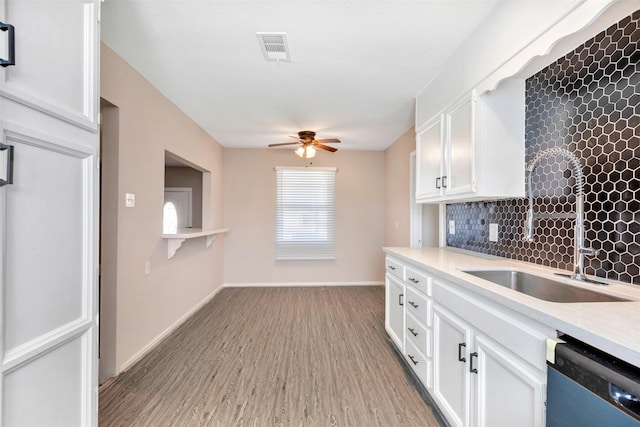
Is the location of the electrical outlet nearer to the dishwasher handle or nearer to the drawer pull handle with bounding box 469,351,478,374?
the drawer pull handle with bounding box 469,351,478,374

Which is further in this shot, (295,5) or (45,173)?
(295,5)

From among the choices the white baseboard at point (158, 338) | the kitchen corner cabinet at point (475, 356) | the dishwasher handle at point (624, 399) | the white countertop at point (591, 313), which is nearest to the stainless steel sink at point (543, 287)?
the white countertop at point (591, 313)

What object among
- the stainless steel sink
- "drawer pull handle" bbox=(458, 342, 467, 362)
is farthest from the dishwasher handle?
"drawer pull handle" bbox=(458, 342, 467, 362)

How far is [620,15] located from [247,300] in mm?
4428

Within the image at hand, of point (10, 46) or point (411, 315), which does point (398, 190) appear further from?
point (10, 46)

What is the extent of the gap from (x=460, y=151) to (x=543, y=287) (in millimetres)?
1032

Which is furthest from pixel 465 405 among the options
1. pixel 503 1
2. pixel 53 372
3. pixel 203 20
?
pixel 203 20

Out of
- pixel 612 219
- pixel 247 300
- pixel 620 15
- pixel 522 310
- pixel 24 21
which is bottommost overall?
pixel 247 300

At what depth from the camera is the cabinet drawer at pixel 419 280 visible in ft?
6.54

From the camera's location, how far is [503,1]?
5.49 ft

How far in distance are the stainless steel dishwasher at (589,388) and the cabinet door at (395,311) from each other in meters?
1.54

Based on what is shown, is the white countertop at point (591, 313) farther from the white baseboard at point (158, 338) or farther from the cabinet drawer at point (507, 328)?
the white baseboard at point (158, 338)

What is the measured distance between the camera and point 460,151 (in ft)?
7.16

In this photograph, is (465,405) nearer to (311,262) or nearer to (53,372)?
(53,372)
